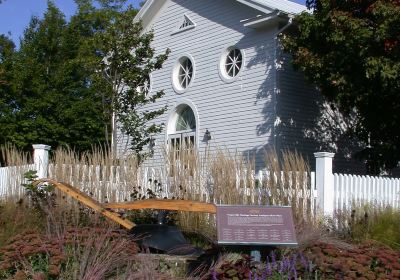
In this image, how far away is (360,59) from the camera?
13102mm

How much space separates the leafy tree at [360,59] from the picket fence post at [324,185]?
250cm

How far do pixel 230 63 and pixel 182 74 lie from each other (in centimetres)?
227

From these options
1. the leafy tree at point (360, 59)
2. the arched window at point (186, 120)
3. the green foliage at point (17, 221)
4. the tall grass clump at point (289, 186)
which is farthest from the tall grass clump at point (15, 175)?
the arched window at point (186, 120)

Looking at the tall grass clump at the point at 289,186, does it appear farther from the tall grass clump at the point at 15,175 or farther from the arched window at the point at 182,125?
the arched window at the point at 182,125

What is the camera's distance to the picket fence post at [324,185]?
10586 millimetres

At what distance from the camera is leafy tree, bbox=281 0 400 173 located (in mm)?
12484

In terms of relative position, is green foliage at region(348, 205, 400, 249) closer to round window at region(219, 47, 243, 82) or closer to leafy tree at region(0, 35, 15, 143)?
round window at region(219, 47, 243, 82)

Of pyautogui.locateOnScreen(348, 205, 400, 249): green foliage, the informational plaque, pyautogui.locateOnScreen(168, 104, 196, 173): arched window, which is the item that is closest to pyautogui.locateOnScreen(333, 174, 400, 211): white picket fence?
pyautogui.locateOnScreen(348, 205, 400, 249): green foliage

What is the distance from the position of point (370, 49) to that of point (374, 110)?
1848mm

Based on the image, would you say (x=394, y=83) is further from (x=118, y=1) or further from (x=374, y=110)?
(x=118, y=1)

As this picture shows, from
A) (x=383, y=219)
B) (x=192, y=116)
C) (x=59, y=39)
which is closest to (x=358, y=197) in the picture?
(x=383, y=219)

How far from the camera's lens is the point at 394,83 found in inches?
496

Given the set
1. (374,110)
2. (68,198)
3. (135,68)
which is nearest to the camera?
(68,198)

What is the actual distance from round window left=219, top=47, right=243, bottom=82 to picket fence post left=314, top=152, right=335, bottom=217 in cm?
709
